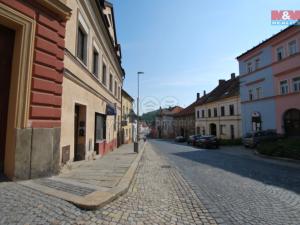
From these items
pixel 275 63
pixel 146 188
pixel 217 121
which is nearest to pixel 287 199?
pixel 146 188

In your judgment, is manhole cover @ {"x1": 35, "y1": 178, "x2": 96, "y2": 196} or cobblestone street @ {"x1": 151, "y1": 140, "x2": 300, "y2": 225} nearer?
cobblestone street @ {"x1": 151, "y1": 140, "x2": 300, "y2": 225}

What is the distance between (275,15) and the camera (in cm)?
1775

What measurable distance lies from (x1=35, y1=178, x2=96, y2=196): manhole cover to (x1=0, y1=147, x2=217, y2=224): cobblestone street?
1.74ft

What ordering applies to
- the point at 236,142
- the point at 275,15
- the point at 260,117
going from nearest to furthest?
the point at 275,15, the point at 260,117, the point at 236,142

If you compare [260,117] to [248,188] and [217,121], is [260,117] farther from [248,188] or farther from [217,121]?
[248,188]

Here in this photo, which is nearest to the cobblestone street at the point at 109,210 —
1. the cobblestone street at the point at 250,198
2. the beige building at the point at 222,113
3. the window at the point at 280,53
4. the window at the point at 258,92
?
the cobblestone street at the point at 250,198

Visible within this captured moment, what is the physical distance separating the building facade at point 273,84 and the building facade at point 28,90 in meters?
21.6

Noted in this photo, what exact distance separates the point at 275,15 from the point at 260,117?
37.8ft

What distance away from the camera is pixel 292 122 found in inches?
816

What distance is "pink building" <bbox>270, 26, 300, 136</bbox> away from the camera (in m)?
19.8

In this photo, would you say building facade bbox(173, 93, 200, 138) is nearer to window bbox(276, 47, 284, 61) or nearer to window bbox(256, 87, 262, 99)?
window bbox(256, 87, 262, 99)

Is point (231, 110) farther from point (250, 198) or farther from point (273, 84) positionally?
point (250, 198)

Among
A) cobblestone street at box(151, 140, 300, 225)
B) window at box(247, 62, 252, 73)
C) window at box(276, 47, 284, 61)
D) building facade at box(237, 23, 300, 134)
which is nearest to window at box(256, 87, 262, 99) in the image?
building facade at box(237, 23, 300, 134)

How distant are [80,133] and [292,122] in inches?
812
